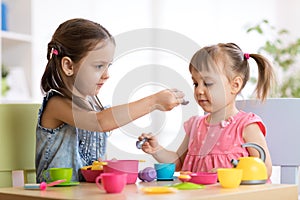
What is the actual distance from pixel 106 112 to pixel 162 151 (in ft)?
0.71

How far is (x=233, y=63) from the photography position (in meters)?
1.74

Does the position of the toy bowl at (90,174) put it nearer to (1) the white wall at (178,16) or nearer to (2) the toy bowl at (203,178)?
(2) the toy bowl at (203,178)

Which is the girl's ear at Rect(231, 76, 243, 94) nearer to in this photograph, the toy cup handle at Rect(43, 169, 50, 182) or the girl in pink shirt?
the girl in pink shirt

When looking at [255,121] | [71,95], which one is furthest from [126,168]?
[255,121]

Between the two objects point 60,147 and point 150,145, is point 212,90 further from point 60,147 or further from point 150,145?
point 60,147

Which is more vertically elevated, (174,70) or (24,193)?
(174,70)

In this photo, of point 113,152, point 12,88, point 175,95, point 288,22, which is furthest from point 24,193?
point 288,22

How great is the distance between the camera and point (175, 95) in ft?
4.43

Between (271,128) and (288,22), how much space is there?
2.54 metres

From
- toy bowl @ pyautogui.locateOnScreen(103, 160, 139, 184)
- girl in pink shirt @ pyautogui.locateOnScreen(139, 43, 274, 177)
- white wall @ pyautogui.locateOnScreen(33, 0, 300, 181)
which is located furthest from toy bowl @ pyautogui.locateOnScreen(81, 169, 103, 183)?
white wall @ pyautogui.locateOnScreen(33, 0, 300, 181)

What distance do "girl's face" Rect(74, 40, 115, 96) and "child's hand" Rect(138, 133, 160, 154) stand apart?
178 mm

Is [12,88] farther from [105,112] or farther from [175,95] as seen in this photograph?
[175,95]

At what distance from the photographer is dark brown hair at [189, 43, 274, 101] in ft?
5.43

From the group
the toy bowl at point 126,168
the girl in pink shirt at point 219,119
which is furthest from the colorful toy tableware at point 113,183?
the girl in pink shirt at point 219,119
